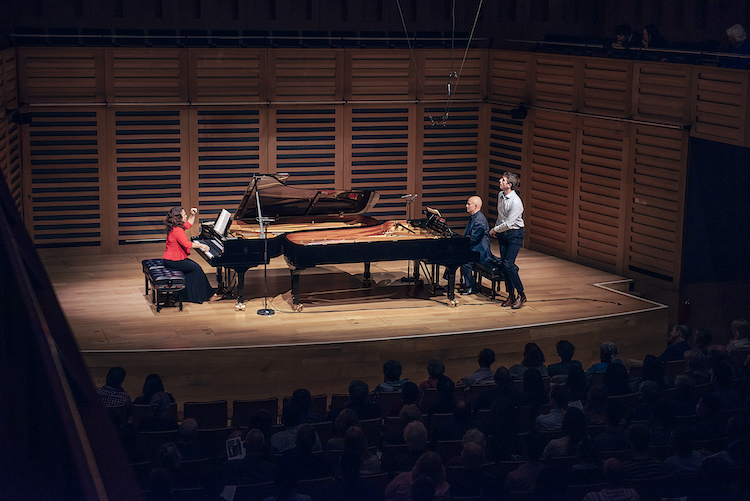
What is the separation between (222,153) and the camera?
11.8 metres

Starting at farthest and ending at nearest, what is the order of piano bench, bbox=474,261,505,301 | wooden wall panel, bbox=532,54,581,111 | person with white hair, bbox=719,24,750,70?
wooden wall panel, bbox=532,54,581,111, piano bench, bbox=474,261,505,301, person with white hair, bbox=719,24,750,70

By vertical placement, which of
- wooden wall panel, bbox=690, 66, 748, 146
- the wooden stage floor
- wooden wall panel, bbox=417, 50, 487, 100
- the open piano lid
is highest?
wooden wall panel, bbox=417, 50, 487, 100

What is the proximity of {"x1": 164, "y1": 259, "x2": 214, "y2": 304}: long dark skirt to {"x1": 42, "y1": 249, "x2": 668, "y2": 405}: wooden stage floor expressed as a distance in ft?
0.34

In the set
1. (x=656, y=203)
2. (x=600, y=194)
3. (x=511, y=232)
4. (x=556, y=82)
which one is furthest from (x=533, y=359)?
(x=556, y=82)

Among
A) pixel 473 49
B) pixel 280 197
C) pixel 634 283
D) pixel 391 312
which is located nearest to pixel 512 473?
pixel 391 312

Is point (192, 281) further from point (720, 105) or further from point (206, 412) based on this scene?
point (720, 105)

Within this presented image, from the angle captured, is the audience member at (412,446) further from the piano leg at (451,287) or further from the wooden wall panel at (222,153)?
the wooden wall panel at (222,153)

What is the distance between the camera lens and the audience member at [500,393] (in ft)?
18.5

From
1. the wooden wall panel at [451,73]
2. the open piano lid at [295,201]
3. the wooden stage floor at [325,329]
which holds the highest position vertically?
the wooden wall panel at [451,73]

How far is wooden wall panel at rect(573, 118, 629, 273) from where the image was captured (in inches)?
419

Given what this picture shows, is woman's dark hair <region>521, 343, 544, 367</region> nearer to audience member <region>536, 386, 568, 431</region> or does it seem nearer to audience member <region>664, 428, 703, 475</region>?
audience member <region>536, 386, 568, 431</region>

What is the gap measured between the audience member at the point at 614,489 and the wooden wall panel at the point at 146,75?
8.77 m

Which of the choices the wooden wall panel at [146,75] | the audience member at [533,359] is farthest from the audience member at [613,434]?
the wooden wall panel at [146,75]

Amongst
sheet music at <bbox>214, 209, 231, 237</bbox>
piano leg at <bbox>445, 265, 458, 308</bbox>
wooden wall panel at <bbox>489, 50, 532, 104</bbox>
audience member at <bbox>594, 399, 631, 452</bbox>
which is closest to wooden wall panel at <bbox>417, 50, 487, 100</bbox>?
wooden wall panel at <bbox>489, 50, 532, 104</bbox>
